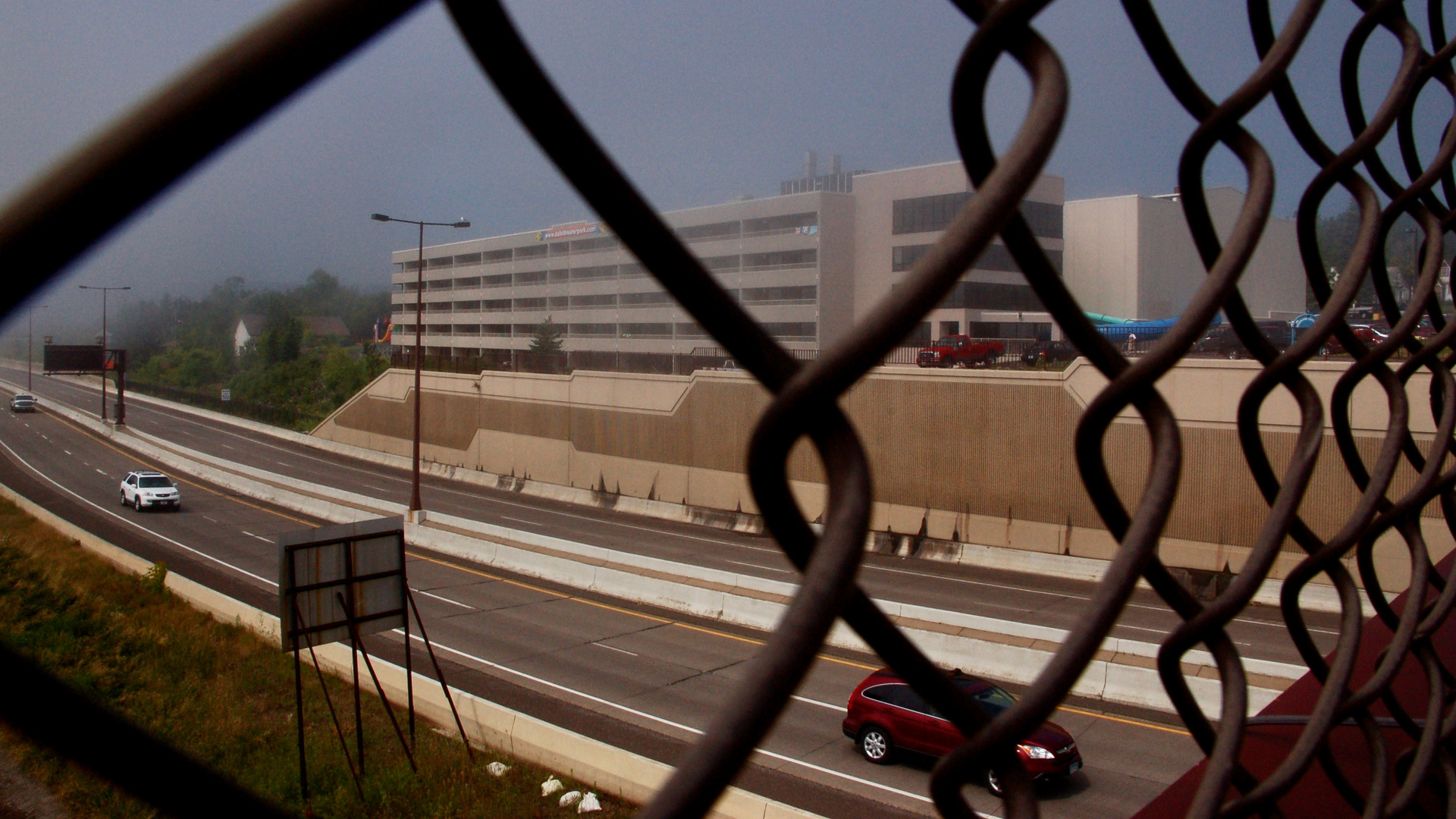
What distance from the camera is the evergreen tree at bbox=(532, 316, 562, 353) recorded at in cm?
5181

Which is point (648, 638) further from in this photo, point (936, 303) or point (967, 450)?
point (936, 303)

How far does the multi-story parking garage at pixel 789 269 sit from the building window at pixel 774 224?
5cm

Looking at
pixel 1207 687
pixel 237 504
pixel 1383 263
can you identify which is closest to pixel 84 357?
pixel 237 504

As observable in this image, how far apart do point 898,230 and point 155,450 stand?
116ft

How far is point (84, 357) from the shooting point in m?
19.2

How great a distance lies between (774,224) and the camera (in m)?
42.8

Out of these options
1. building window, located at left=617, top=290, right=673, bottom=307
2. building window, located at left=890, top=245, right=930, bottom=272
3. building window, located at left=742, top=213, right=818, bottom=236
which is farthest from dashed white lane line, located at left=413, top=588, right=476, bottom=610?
building window, located at left=617, top=290, right=673, bottom=307

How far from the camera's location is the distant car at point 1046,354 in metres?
27.8

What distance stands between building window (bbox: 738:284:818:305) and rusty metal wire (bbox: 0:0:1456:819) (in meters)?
41.3

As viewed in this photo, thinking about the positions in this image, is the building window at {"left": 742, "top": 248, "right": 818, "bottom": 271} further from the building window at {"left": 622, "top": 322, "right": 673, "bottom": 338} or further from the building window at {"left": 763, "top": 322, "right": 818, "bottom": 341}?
the building window at {"left": 622, "top": 322, "right": 673, "bottom": 338}

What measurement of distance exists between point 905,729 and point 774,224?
33.7 meters

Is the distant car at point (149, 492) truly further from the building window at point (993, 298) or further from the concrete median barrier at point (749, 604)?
the building window at point (993, 298)

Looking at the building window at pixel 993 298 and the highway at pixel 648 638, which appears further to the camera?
the building window at pixel 993 298

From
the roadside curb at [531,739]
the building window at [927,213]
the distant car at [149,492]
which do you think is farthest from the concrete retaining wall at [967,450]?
the building window at [927,213]
